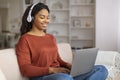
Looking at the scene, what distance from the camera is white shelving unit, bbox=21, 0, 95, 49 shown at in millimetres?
5207

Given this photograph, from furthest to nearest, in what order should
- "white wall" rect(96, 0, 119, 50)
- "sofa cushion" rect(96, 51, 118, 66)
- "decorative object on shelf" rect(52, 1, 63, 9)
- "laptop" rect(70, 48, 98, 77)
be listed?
"decorative object on shelf" rect(52, 1, 63, 9) → "white wall" rect(96, 0, 119, 50) → "sofa cushion" rect(96, 51, 118, 66) → "laptop" rect(70, 48, 98, 77)

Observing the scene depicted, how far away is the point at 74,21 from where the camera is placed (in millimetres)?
5289

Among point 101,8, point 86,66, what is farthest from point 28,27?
point 101,8

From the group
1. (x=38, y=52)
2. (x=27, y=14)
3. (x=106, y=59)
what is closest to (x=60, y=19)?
(x=106, y=59)

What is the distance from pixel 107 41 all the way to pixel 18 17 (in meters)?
2.04

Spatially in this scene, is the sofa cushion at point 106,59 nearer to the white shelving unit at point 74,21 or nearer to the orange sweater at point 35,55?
the orange sweater at point 35,55

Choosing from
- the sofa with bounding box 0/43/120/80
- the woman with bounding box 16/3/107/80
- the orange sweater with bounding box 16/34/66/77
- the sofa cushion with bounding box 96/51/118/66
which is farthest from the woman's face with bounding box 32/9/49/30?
the sofa cushion with bounding box 96/51/118/66

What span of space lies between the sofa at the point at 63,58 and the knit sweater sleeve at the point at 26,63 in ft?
0.15

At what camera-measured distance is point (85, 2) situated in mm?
5199

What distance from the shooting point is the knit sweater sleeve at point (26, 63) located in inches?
75.2

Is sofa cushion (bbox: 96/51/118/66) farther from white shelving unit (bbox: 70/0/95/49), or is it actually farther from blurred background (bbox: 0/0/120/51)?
white shelving unit (bbox: 70/0/95/49)

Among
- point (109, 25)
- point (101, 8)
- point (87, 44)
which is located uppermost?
point (101, 8)

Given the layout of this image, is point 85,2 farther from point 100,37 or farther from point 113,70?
point 113,70

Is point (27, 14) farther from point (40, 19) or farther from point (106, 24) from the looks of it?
point (106, 24)
